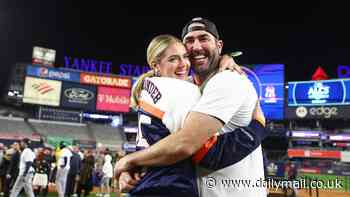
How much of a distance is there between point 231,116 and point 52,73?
39.9 m

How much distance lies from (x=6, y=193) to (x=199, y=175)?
11.2 meters

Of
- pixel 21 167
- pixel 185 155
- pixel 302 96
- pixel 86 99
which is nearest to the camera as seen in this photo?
pixel 185 155

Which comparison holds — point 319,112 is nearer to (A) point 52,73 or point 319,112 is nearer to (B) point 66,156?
(A) point 52,73

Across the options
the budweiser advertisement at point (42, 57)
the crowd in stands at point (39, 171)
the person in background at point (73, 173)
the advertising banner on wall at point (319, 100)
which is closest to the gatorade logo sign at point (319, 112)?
the advertising banner on wall at point (319, 100)

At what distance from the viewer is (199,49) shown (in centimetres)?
233

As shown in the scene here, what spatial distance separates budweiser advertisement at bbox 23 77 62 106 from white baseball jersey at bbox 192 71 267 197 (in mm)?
38529

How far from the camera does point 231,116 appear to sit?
2.07m

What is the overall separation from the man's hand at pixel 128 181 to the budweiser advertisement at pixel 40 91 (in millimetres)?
38418

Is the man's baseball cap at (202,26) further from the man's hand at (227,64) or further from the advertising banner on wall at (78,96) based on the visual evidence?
the advertising banner on wall at (78,96)

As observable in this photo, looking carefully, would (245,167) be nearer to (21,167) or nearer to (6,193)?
(21,167)

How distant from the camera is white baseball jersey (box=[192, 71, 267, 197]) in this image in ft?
6.63

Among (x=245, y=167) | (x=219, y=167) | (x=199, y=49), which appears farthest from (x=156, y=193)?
(x=199, y=49)

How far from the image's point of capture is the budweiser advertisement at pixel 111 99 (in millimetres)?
42125

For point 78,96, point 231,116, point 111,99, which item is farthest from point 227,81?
point 111,99
